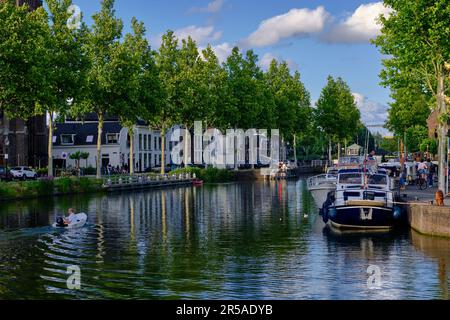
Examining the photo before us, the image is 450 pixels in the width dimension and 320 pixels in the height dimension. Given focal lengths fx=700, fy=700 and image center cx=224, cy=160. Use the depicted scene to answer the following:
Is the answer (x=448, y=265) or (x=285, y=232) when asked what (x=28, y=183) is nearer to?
(x=285, y=232)

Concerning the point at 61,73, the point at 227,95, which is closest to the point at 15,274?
the point at 61,73

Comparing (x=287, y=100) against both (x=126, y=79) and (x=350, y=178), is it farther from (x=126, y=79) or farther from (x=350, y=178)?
(x=350, y=178)

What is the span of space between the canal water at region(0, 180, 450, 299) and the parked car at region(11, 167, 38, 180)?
45.1 metres

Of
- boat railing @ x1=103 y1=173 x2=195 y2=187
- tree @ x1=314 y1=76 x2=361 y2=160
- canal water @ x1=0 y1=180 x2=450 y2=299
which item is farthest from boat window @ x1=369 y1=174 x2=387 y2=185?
tree @ x1=314 y1=76 x2=361 y2=160

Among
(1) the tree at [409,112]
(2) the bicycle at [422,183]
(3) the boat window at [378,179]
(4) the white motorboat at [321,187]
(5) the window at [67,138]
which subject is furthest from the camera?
(5) the window at [67,138]

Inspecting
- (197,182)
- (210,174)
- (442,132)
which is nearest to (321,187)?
(442,132)

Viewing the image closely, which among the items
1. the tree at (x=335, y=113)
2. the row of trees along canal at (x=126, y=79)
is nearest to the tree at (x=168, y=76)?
the row of trees along canal at (x=126, y=79)

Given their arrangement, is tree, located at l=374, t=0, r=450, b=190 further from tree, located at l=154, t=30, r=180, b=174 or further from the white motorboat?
tree, located at l=154, t=30, r=180, b=174

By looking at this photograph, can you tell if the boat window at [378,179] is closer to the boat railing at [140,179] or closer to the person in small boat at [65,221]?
the person in small boat at [65,221]

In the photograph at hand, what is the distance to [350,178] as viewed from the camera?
150ft

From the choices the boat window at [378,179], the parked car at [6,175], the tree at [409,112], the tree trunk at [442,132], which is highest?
the tree at [409,112]

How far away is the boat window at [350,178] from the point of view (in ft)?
148

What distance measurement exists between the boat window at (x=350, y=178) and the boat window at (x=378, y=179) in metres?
1.24

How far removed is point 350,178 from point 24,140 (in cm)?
7798
